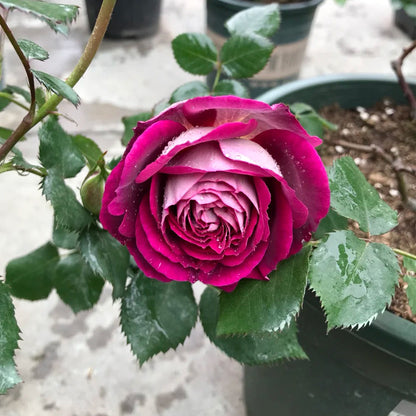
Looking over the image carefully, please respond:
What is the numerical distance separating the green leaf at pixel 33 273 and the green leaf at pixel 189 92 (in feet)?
0.69

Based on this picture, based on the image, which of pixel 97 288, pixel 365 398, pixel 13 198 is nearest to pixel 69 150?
pixel 97 288

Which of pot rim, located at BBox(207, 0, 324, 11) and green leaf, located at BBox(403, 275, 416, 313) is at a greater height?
green leaf, located at BBox(403, 275, 416, 313)

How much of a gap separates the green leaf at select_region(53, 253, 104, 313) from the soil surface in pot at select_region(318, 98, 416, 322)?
0.29 metres

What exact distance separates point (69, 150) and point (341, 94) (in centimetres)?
40

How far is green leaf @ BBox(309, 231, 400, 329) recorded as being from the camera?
0.98 ft

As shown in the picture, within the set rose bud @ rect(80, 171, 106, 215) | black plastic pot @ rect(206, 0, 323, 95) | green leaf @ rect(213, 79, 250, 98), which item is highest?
green leaf @ rect(213, 79, 250, 98)

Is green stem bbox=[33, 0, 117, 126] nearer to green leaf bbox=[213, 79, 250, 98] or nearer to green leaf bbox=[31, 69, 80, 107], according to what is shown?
green leaf bbox=[31, 69, 80, 107]

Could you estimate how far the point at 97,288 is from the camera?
0.47 m

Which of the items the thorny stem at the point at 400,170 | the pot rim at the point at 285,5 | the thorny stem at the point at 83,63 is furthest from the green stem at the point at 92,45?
the pot rim at the point at 285,5

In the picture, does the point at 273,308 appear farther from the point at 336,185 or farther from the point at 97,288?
the point at 97,288

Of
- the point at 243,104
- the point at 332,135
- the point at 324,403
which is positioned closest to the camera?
the point at 243,104

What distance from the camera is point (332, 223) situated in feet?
1.23

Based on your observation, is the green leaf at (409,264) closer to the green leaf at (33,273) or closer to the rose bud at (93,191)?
the rose bud at (93,191)

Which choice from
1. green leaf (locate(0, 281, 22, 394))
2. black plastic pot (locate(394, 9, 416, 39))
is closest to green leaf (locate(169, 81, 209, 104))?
green leaf (locate(0, 281, 22, 394))
